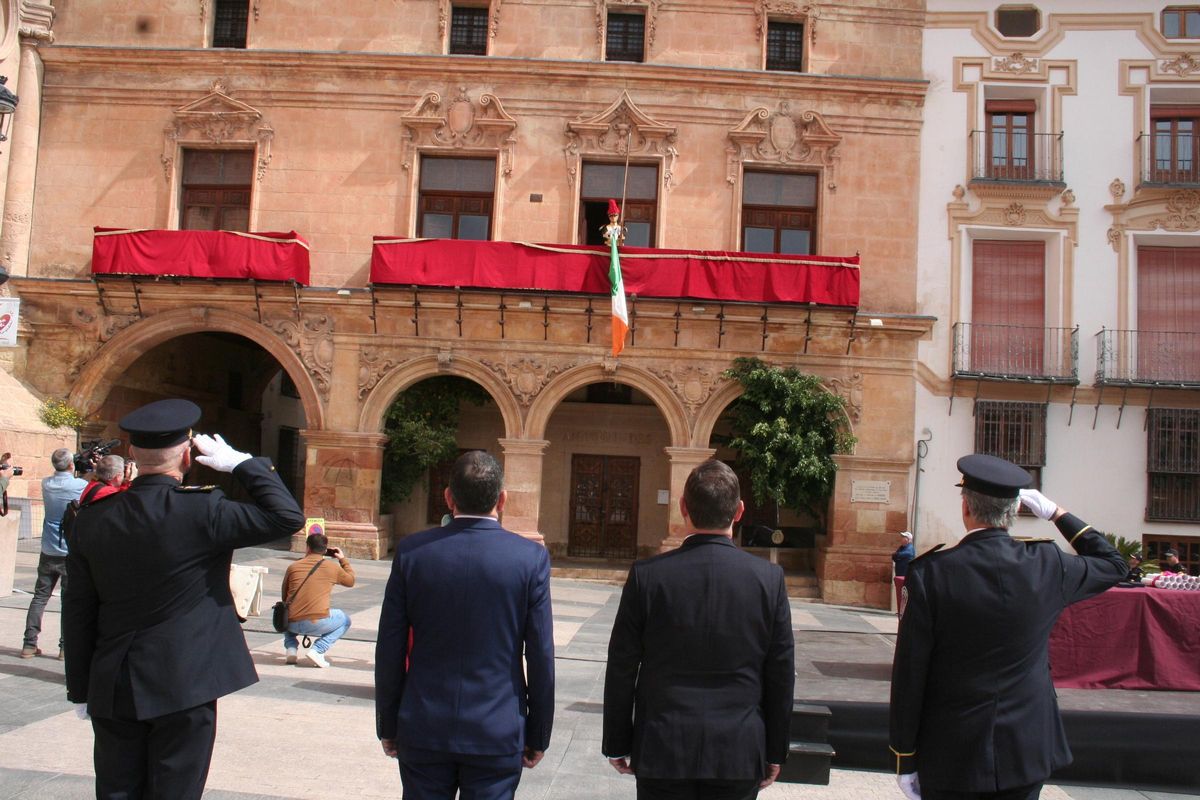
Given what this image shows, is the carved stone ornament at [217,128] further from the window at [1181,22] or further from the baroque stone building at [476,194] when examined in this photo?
the window at [1181,22]

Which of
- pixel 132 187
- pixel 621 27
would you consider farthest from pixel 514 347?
pixel 132 187

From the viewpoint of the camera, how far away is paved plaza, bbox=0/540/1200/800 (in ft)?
18.2

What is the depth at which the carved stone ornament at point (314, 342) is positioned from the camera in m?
18.8

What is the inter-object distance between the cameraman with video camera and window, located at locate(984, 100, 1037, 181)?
16631 mm

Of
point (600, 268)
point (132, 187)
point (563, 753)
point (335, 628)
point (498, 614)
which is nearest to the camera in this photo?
point (498, 614)

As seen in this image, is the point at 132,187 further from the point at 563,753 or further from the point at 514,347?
the point at 563,753

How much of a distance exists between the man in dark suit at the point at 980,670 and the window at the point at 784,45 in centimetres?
1743

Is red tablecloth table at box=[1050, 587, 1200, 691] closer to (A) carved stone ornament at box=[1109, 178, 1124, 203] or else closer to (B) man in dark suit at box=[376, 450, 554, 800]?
(B) man in dark suit at box=[376, 450, 554, 800]

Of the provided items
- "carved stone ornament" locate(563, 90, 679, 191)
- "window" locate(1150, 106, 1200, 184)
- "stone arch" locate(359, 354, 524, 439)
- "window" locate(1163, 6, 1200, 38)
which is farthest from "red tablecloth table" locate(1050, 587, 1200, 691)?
"window" locate(1163, 6, 1200, 38)

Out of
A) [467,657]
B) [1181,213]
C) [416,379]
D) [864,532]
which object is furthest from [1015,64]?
[467,657]

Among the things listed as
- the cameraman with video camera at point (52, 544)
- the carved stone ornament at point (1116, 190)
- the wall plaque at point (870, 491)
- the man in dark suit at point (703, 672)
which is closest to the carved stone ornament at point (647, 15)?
the carved stone ornament at point (1116, 190)

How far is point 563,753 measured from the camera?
6.39 meters

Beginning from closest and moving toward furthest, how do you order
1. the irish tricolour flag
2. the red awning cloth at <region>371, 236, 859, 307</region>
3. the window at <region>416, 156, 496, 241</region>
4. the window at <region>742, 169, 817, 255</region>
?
the irish tricolour flag
the red awning cloth at <region>371, 236, 859, 307</region>
the window at <region>742, 169, 817, 255</region>
the window at <region>416, 156, 496, 241</region>

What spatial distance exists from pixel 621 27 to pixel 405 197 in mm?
5517
